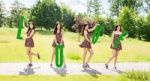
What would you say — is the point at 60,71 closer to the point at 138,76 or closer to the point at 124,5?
the point at 138,76

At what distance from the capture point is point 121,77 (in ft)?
41.3

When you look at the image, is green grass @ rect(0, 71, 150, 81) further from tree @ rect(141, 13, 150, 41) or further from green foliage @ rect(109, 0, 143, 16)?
green foliage @ rect(109, 0, 143, 16)

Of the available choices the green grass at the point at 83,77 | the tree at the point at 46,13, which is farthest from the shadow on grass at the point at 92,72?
the tree at the point at 46,13

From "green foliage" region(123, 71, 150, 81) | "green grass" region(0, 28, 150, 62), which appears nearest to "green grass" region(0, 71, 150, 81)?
"green foliage" region(123, 71, 150, 81)

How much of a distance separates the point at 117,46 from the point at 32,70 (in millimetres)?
3850

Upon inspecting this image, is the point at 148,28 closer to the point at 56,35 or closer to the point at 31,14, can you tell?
the point at 31,14

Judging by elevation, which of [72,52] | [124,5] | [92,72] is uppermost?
[124,5]

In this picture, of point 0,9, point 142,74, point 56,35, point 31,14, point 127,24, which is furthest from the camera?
point 0,9

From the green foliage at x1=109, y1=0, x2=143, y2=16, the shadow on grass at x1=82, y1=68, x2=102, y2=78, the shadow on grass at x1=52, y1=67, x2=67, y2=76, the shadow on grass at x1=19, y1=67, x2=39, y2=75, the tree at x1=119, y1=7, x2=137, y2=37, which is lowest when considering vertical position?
the shadow on grass at x1=82, y1=68, x2=102, y2=78

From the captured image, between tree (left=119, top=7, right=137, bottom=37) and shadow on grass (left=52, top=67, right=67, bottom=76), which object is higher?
tree (left=119, top=7, right=137, bottom=37)

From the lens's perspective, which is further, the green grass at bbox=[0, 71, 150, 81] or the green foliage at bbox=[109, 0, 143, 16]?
the green foliage at bbox=[109, 0, 143, 16]

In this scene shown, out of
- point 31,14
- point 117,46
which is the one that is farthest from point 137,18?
point 117,46

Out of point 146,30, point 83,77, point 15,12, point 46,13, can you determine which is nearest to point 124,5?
point 46,13

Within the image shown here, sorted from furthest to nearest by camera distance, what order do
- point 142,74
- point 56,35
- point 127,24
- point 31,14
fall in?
point 31,14, point 127,24, point 56,35, point 142,74
